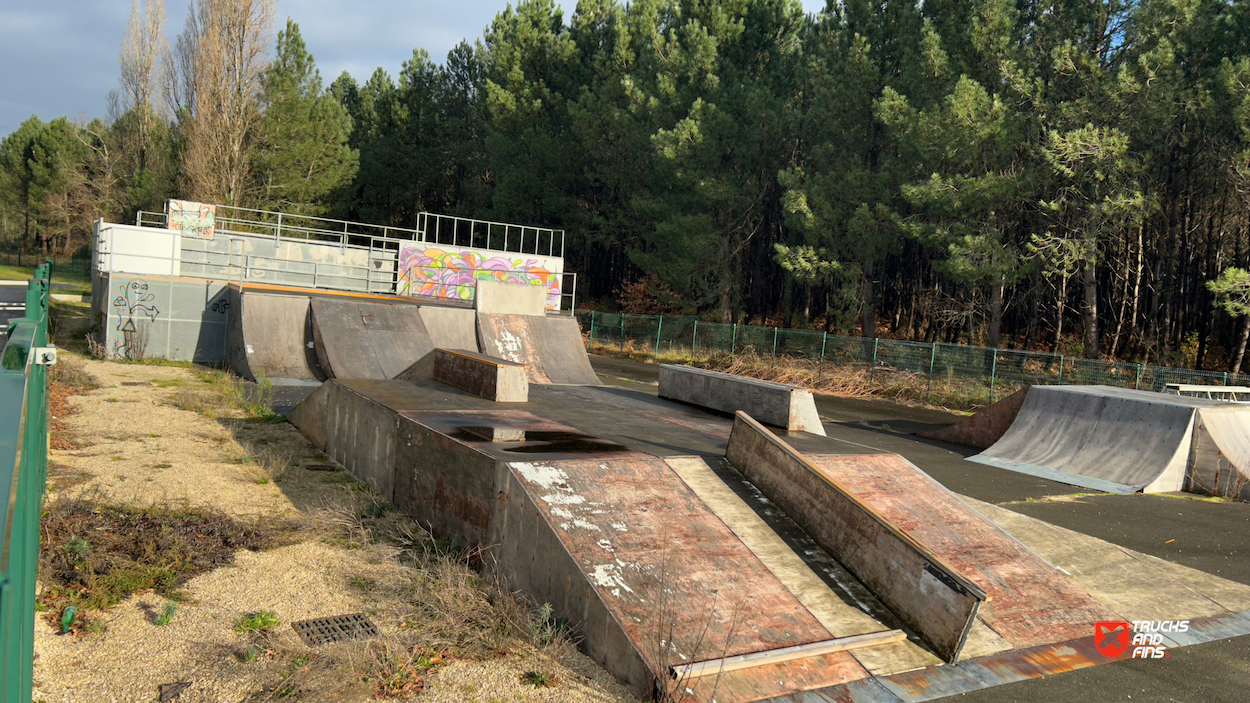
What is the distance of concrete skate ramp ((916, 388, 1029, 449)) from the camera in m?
13.4

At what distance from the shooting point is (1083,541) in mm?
8055

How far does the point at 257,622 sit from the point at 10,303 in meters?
28.7

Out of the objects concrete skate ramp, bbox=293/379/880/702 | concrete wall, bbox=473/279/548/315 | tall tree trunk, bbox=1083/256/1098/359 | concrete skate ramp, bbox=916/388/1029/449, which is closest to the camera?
concrete skate ramp, bbox=293/379/880/702

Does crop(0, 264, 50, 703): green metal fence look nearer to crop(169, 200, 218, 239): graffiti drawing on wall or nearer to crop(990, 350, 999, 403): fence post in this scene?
crop(990, 350, 999, 403): fence post

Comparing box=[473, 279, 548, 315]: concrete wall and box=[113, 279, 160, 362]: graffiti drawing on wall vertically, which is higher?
box=[473, 279, 548, 315]: concrete wall

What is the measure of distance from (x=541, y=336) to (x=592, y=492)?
12929 mm

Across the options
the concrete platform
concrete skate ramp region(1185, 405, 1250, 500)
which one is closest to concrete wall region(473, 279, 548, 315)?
the concrete platform

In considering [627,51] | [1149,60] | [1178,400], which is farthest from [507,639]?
[627,51]

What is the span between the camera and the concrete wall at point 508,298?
→ 19547 millimetres

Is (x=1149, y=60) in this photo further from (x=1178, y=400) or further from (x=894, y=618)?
(x=894, y=618)

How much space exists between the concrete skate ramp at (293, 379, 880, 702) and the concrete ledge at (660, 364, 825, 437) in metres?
2.90

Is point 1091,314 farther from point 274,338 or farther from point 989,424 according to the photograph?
point 274,338

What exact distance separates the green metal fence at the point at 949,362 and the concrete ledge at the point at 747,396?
10674 millimetres

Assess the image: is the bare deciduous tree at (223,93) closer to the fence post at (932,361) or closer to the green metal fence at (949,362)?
the green metal fence at (949,362)
